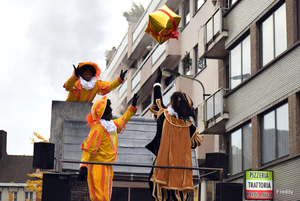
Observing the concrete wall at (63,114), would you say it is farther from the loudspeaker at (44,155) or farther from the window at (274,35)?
the window at (274,35)

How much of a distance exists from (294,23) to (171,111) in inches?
286

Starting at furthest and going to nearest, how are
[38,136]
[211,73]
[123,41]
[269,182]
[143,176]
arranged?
[123,41], [38,136], [211,73], [269,182], [143,176]

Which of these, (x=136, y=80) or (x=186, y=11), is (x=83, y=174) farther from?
(x=136, y=80)

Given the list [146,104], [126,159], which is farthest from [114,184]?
[146,104]

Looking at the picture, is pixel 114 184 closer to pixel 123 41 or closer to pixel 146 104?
pixel 146 104

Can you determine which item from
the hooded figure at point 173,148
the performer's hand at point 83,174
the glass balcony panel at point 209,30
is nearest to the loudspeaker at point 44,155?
the performer's hand at point 83,174

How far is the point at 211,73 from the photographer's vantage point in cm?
2598

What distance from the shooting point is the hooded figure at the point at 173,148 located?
33.7 ft

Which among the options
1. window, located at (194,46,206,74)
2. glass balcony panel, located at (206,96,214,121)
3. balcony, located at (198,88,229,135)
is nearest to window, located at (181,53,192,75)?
window, located at (194,46,206,74)

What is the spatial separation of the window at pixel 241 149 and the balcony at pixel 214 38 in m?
3.46

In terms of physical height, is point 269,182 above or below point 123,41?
below

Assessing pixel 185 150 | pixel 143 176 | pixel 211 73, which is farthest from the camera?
pixel 211 73

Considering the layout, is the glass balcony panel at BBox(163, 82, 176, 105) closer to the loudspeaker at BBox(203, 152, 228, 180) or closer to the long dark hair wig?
the loudspeaker at BBox(203, 152, 228, 180)

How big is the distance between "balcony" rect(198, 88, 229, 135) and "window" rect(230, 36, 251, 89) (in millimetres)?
710
